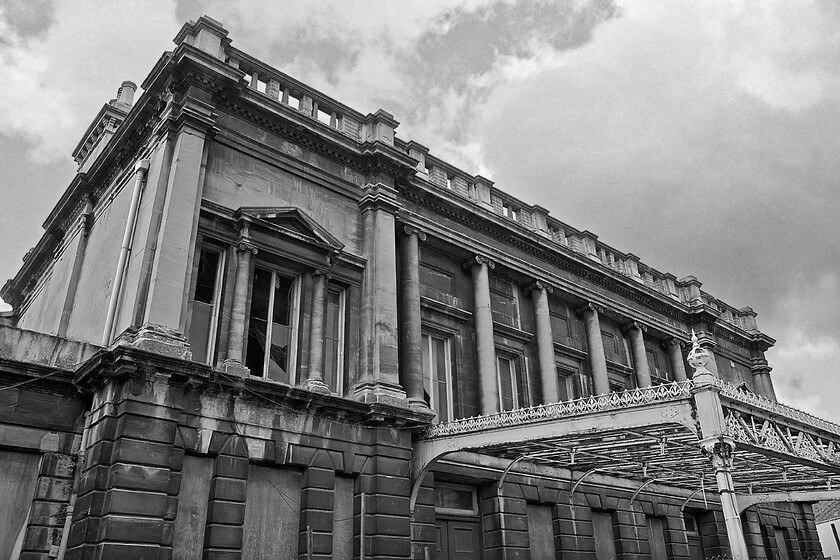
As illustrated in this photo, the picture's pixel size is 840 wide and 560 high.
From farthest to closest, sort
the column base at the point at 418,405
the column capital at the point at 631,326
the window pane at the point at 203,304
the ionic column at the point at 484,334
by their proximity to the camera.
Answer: the column capital at the point at 631,326, the ionic column at the point at 484,334, the column base at the point at 418,405, the window pane at the point at 203,304

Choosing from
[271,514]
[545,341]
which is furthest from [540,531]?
[271,514]

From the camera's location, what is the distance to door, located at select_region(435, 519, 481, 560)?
17594mm

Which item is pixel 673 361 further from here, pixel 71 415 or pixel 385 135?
pixel 71 415

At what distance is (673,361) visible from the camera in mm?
30000

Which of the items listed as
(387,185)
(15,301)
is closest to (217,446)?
(387,185)

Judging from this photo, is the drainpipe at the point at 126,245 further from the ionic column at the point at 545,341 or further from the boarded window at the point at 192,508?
the ionic column at the point at 545,341

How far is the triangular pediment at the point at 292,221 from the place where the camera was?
1709cm

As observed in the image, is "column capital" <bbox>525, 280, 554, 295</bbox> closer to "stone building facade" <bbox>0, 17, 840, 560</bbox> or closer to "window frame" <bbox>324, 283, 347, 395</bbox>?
"stone building facade" <bbox>0, 17, 840, 560</bbox>

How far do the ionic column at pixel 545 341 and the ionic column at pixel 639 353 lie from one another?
515cm

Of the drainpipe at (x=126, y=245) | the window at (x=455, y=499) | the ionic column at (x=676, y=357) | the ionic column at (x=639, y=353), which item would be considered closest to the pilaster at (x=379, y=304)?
the window at (x=455, y=499)

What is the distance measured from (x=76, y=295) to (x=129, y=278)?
5387mm

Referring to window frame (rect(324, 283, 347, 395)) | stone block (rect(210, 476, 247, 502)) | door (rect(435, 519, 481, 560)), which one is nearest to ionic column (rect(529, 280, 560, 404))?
door (rect(435, 519, 481, 560))

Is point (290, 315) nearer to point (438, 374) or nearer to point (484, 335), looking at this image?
point (438, 374)

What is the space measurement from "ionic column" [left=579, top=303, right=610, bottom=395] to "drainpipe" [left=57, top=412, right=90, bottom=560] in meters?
17.2
